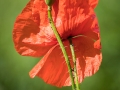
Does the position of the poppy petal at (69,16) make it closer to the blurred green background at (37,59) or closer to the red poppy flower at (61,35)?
the red poppy flower at (61,35)

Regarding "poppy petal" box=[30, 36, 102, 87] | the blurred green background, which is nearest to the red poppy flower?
"poppy petal" box=[30, 36, 102, 87]

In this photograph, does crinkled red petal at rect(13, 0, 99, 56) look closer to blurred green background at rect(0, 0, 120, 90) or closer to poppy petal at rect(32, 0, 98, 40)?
poppy petal at rect(32, 0, 98, 40)

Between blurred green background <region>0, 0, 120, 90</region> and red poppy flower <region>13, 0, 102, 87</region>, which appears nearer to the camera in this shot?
red poppy flower <region>13, 0, 102, 87</region>

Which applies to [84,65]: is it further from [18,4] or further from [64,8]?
[18,4]

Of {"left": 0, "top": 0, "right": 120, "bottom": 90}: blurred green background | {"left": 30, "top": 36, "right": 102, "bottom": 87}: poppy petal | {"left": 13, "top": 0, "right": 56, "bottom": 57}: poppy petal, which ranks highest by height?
{"left": 13, "top": 0, "right": 56, "bottom": 57}: poppy petal

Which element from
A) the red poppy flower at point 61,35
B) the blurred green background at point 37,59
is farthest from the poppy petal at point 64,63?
the blurred green background at point 37,59

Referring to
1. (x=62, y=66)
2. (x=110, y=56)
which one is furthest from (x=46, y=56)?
(x=110, y=56)
